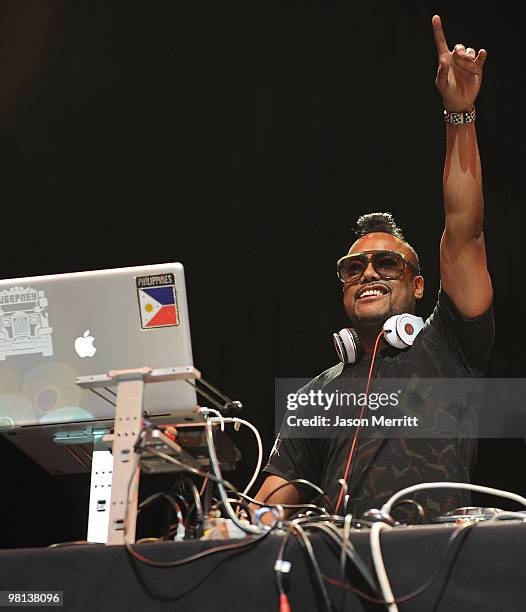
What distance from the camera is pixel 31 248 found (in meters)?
3.08

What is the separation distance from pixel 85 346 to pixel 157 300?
157 millimetres

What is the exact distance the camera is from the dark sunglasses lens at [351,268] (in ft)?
7.12

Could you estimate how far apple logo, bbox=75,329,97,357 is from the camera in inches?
54.6

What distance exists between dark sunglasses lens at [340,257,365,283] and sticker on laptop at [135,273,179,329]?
35.7 inches

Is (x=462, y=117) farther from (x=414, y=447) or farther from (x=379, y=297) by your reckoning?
(x=414, y=447)

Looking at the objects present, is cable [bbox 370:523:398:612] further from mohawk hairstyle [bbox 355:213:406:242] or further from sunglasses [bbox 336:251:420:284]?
mohawk hairstyle [bbox 355:213:406:242]

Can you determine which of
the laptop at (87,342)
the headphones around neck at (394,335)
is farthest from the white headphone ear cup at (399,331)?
the laptop at (87,342)

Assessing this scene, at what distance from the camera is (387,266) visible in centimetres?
215

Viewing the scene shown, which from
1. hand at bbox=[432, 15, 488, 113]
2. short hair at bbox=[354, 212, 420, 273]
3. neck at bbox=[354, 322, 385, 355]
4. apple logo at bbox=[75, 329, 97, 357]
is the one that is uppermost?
hand at bbox=[432, 15, 488, 113]

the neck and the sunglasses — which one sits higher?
the sunglasses

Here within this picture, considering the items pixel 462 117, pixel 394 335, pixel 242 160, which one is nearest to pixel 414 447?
pixel 394 335

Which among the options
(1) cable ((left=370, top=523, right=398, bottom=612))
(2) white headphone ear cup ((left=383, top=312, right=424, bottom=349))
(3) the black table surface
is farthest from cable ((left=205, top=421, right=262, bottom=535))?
(2) white headphone ear cup ((left=383, top=312, right=424, bottom=349))

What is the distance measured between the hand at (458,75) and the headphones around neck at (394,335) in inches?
20.3

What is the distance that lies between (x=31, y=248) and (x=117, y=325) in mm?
1836
